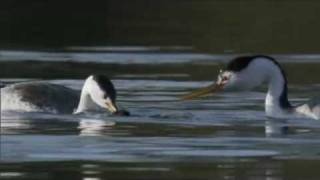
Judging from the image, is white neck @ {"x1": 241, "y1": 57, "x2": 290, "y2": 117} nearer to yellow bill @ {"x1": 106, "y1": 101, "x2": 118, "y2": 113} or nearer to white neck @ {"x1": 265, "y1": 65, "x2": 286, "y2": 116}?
white neck @ {"x1": 265, "y1": 65, "x2": 286, "y2": 116}

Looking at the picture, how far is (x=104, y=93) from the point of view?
23.0 metres

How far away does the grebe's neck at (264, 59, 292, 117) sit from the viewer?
23.1 meters

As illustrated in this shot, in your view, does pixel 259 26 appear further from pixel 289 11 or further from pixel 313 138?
pixel 313 138

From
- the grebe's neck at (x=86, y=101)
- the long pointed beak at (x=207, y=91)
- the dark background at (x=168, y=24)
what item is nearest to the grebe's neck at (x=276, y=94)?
the long pointed beak at (x=207, y=91)

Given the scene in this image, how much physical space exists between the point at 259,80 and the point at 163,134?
2964mm

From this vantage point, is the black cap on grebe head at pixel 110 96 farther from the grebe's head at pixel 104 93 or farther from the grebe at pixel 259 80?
the grebe at pixel 259 80

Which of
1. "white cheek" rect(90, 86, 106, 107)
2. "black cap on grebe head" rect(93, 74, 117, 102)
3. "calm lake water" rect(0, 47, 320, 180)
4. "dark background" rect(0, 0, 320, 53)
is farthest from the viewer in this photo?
"dark background" rect(0, 0, 320, 53)

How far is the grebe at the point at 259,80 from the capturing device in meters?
23.2

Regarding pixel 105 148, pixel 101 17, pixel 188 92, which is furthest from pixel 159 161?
pixel 101 17

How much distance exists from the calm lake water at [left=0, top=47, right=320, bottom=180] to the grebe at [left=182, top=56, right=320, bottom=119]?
0.96 feet

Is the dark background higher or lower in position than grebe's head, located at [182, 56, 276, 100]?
lower

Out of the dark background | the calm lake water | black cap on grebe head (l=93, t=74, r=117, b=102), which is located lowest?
the dark background

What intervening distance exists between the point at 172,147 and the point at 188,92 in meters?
6.53

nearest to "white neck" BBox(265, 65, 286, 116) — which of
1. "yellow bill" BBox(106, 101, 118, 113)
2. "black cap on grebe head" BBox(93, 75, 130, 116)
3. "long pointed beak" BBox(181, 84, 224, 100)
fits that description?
"long pointed beak" BBox(181, 84, 224, 100)
